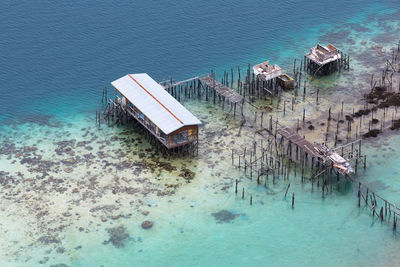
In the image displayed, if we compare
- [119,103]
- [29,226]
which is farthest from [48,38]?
[29,226]

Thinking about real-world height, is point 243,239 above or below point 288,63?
below

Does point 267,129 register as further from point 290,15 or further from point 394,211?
point 290,15

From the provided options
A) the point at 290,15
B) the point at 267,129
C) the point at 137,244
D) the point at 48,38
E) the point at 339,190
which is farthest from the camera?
the point at 290,15

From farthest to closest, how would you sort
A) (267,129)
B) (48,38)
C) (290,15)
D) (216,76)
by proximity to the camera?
(290,15) < (48,38) < (216,76) < (267,129)

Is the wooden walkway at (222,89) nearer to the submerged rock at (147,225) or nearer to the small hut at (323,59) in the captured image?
the small hut at (323,59)

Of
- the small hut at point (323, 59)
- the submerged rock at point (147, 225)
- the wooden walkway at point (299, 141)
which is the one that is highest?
the small hut at point (323, 59)

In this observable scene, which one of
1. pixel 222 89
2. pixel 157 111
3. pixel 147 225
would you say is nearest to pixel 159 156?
pixel 157 111

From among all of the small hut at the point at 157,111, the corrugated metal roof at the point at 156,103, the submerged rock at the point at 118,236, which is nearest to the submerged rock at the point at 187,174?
the small hut at the point at 157,111
